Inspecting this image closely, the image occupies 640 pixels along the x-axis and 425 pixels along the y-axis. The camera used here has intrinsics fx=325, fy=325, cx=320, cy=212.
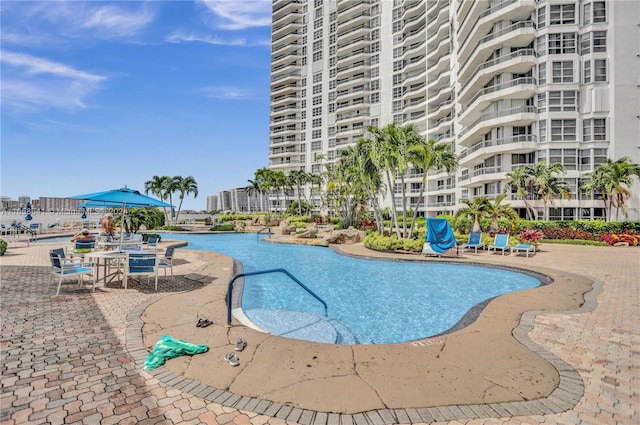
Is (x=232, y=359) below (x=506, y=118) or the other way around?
below

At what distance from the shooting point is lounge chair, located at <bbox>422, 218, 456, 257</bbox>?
1639 centimetres

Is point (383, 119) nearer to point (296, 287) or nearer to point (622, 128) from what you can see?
point (622, 128)

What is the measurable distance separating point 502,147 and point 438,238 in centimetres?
1986

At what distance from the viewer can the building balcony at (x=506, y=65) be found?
30286 millimetres

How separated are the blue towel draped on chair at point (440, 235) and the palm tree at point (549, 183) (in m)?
15.3

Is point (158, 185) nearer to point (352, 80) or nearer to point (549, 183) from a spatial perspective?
point (352, 80)

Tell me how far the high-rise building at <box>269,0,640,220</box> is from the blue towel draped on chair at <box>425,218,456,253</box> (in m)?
12.9

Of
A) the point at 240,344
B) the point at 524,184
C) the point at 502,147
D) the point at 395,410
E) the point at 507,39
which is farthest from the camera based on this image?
the point at 502,147

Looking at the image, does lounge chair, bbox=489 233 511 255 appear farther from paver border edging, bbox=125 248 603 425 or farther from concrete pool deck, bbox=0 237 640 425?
paver border edging, bbox=125 248 603 425

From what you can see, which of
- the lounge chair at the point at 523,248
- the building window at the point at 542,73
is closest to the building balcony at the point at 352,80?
the building window at the point at 542,73

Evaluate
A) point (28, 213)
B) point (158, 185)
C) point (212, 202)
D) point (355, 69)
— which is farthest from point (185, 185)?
point (212, 202)

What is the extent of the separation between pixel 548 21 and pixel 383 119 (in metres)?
30.2

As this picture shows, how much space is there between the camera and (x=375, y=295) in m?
10.6

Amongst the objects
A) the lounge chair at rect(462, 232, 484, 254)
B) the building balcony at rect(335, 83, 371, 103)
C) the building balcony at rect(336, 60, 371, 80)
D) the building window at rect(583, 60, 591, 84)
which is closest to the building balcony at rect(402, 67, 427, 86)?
the building balcony at rect(335, 83, 371, 103)
